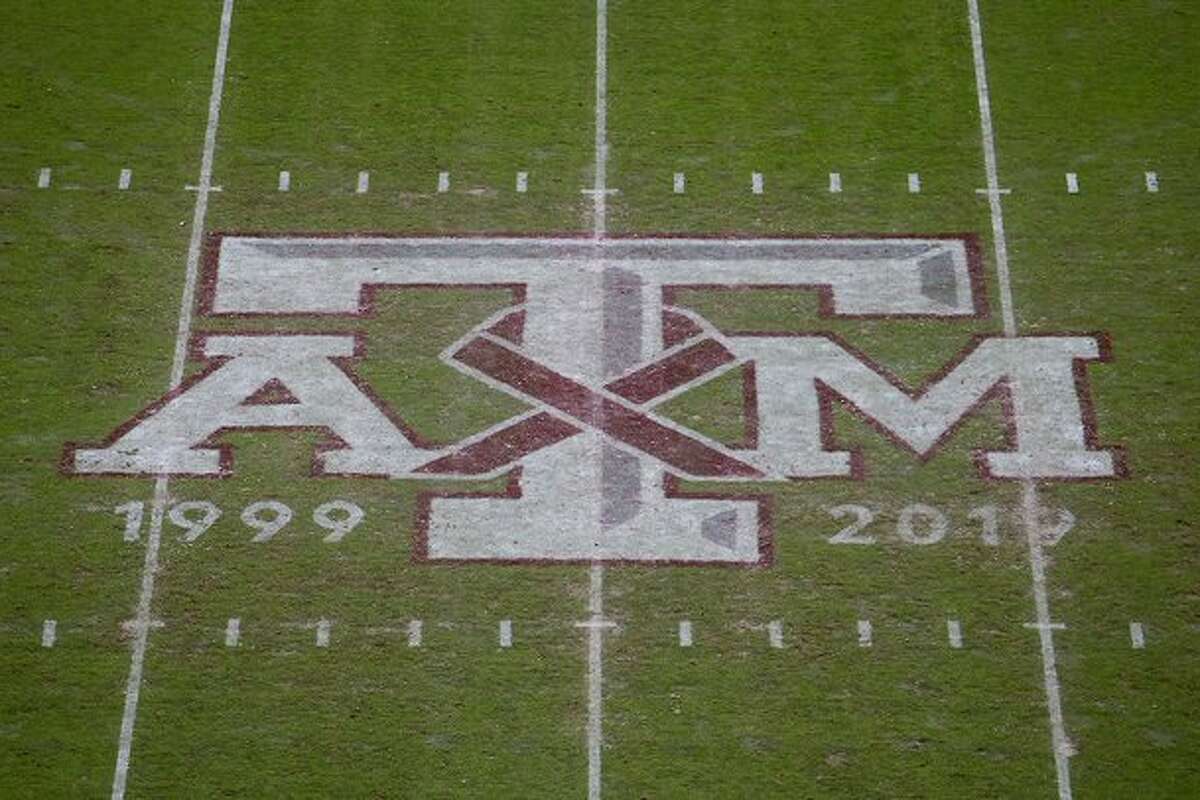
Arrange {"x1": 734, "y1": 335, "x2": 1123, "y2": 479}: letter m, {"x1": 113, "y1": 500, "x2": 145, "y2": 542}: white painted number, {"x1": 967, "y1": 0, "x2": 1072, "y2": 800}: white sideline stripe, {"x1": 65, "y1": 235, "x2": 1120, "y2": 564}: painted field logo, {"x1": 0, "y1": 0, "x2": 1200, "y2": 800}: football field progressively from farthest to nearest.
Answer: {"x1": 734, "y1": 335, "x2": 1123, "y2": 479}: letter m < {"x1": 65, "y1": 235, "x2": 1120, "y2": 564}: painted field logo < {"x1": 113, "y1": 500, "x2": 145, "y2": 542}: white painted number < {"x1": 0, "y1": 0, "x2": 1200, "y2": 800}: football field < {"x1": 967, "y1": 0, "x2": 1072, "y2": 800}: white sideline stripe

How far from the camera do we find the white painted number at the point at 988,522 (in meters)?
21.1

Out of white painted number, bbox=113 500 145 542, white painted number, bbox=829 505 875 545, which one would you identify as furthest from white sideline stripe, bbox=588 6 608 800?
white painted number, bbox=113 500 145 542

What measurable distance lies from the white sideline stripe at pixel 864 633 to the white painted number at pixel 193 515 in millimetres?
5656

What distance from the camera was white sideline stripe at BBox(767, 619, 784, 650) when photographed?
2042 cm

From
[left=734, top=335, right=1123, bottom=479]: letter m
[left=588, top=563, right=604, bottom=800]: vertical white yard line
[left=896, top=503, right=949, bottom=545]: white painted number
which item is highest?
[left=734, top=335, right=1123, bottom=479]: letter m

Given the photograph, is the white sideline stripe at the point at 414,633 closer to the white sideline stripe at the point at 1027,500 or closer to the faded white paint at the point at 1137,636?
the white sideline stripe at the point at 1027,500

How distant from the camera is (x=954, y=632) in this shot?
2047 cm

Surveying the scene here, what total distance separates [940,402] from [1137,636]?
9.88 ft

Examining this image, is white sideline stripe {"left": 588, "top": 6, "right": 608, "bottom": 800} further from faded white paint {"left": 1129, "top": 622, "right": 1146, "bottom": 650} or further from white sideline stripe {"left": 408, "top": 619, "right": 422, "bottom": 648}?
faded white paint {"left": 1129, "top": 622, "right": 1146, "bottom": 650}

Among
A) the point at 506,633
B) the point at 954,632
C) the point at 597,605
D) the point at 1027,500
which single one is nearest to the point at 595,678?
the point at 597,605

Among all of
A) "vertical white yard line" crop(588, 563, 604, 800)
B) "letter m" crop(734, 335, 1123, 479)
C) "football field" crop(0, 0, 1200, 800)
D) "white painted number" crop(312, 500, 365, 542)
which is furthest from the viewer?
"letter m" crop(734, 335, 1123, 479)

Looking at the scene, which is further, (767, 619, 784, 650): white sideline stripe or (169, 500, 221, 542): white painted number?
(169, 500, 221, 542): white painted number

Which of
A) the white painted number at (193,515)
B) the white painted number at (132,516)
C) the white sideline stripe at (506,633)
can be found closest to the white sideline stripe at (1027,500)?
the white sideline stripe at (506,633)

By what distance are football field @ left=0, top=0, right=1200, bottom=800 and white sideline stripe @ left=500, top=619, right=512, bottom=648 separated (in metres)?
0.04
